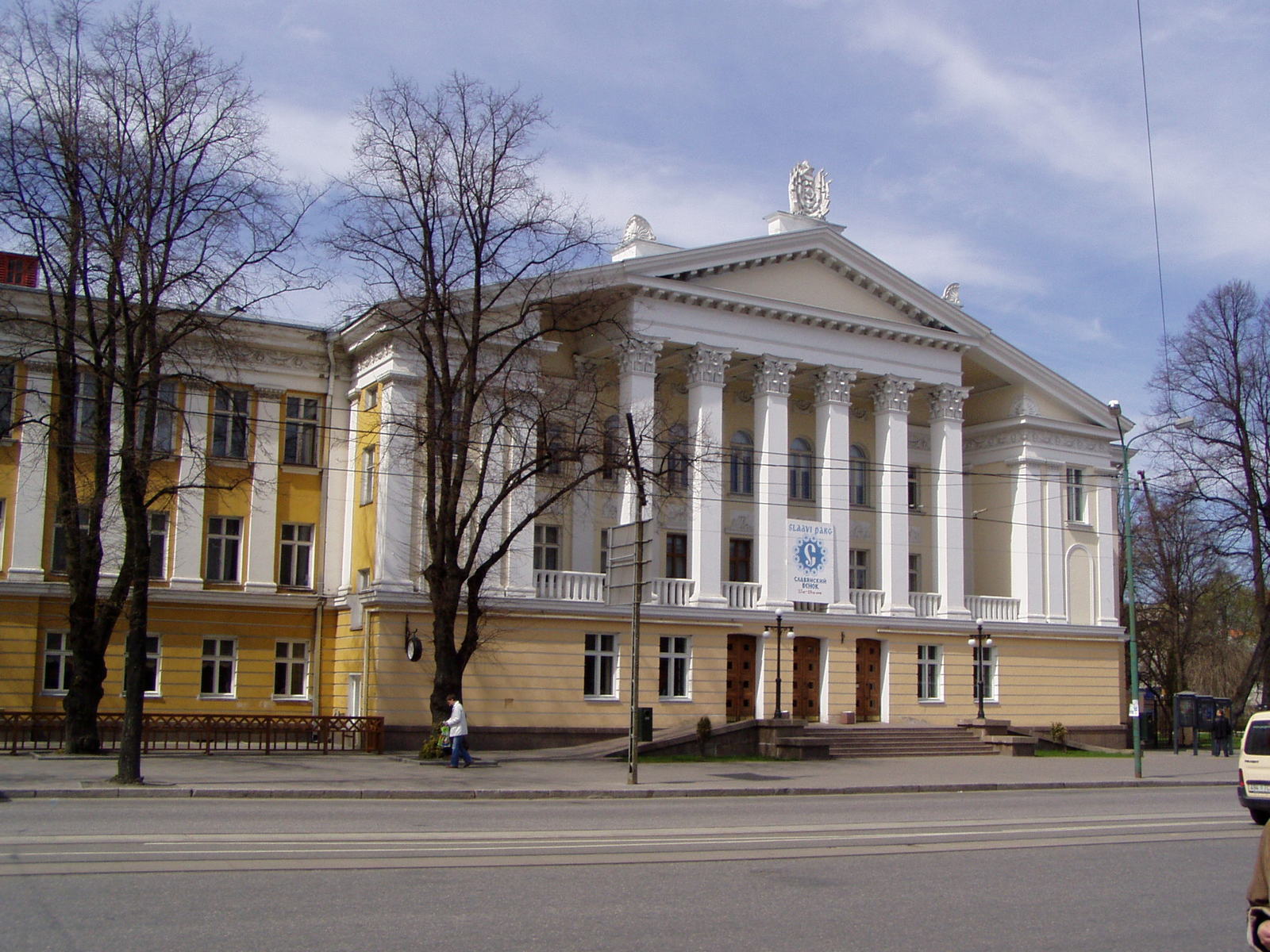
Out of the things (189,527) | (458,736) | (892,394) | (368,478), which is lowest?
(458,736)

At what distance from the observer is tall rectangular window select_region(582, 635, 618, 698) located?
36.0 meters

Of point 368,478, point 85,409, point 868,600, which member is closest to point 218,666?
point 368,478

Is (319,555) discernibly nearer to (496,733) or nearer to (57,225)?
(496,733)

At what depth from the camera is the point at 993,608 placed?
43031mm

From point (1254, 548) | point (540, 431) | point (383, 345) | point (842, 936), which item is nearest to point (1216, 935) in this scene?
point (842, 936)

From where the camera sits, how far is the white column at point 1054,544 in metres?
43.9

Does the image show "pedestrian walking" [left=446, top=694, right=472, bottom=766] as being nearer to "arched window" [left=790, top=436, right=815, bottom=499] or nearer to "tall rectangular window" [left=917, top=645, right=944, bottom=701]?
"arched window" [left=790, top=436, right=815, bottom=499]

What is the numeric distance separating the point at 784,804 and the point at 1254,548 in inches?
1118

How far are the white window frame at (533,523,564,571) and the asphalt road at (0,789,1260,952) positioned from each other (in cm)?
1964

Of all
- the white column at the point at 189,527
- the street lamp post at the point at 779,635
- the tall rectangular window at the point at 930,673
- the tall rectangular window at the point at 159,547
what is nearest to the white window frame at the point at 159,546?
the tall rectangular window at the point at 159,547

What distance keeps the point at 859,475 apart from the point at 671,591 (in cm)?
963

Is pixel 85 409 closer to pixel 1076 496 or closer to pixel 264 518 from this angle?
pixel 264 518

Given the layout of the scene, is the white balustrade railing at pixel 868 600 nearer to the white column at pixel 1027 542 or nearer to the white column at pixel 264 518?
the white column at pixel 1027 542

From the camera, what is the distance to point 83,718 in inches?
1072
